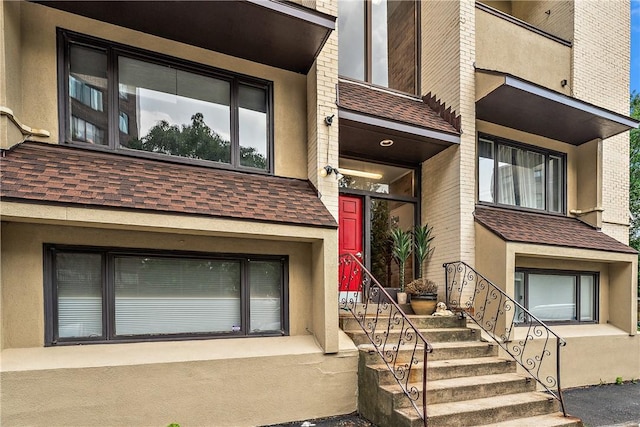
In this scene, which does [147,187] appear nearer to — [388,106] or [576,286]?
[388,106]

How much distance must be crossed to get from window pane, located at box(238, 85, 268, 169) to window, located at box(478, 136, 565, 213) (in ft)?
14.4

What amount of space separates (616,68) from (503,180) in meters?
4.23

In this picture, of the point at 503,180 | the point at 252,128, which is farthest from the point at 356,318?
the point at 503,180

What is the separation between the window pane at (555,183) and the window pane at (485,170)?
1.72m

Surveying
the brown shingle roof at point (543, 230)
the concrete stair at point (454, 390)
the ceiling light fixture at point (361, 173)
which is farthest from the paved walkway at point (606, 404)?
the ceiling light fixture at point (361, 173)

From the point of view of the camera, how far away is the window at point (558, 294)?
7.34 m

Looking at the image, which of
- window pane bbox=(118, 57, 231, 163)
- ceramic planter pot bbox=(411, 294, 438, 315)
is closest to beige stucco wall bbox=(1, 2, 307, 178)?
window pane bbox=(118, 57, 231, 163)

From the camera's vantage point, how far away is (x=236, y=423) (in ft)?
15.3

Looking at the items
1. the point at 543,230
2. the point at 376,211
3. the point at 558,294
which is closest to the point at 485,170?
the point at 543,230

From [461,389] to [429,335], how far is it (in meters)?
1.11

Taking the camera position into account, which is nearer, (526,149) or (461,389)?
(461,389)

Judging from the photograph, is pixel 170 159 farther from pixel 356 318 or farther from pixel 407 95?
pixel 407 95

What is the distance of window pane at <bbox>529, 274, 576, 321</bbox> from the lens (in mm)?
7492

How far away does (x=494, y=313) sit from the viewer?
251 inches
